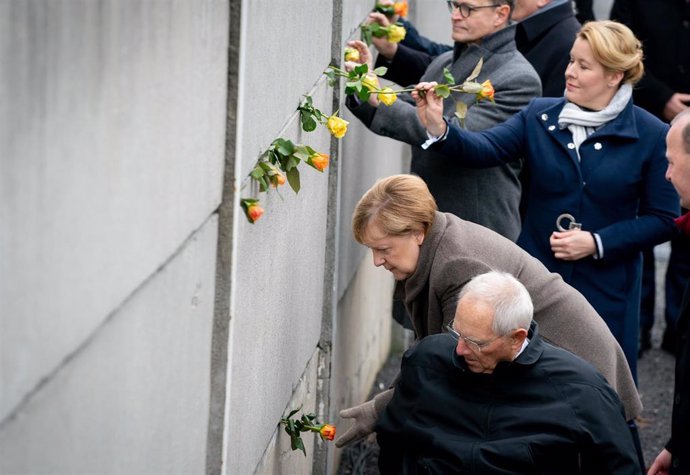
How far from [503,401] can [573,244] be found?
1.15 metres

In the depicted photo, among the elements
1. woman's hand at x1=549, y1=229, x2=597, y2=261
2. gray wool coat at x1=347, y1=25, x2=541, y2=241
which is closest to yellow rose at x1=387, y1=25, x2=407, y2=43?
gray wool coat at x1=347, y1=25, x2=541, y2=241

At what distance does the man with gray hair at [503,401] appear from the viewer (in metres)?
3.03

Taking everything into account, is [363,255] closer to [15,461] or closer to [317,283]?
[317,283]

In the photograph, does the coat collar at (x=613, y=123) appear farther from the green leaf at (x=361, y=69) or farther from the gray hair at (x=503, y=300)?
the gray hair at (x=503, y=300)

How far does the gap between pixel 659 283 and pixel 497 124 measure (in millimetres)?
4237

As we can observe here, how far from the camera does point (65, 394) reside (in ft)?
4.83

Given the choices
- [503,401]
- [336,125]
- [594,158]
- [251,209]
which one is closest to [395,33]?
[594,158]

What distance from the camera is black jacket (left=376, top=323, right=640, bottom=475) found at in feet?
10.1

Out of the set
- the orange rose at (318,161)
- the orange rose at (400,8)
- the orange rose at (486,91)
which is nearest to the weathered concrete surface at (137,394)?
the orange rose at (318,161)

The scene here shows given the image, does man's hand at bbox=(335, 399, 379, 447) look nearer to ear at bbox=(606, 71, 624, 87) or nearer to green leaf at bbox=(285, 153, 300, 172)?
green leaf at bbox=(285, 153, 300, 172)

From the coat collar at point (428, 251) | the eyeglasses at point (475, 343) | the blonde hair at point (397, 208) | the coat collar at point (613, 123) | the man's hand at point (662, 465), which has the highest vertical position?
the coat collar at point (613, 123)

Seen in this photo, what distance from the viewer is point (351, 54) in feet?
14.0

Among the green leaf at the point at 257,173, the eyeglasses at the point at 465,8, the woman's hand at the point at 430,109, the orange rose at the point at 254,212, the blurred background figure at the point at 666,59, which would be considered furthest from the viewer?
the blurred background figure at the point at 666,59

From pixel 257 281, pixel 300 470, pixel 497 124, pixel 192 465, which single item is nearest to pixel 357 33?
pixel 497 124
